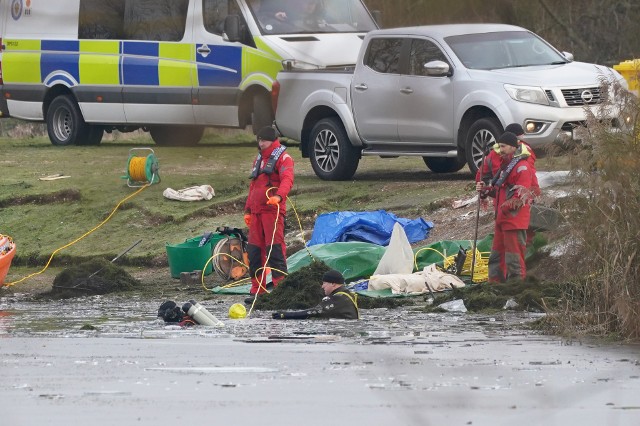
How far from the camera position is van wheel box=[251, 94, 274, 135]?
247cm

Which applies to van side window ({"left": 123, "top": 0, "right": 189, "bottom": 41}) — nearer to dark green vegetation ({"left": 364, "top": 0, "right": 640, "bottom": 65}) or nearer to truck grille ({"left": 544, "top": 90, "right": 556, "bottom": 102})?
dark green vegetation ({"left": 364, "top": 0, "right": 640, "bottom": 65})

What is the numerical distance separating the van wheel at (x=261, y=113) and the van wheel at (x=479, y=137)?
12.8 m

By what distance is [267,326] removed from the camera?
1095 centimetres

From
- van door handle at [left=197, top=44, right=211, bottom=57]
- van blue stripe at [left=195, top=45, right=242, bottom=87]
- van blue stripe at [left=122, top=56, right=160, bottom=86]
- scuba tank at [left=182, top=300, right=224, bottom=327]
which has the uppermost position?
van door handle at [left=197, top=44, right=211, bottom=57]

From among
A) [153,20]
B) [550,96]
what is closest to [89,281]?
[550,96]

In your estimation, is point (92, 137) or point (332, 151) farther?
point (332, 151)

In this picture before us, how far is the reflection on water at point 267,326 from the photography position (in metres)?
9.73

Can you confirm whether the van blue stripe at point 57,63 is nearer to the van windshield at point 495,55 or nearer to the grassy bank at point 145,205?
the grassy bank at point 145,205

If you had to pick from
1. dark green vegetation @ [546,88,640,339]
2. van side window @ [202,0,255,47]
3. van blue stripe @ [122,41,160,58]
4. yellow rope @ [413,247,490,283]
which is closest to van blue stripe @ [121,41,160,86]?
van blue stripe @ [122,41,160,58]

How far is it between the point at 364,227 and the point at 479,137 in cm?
183

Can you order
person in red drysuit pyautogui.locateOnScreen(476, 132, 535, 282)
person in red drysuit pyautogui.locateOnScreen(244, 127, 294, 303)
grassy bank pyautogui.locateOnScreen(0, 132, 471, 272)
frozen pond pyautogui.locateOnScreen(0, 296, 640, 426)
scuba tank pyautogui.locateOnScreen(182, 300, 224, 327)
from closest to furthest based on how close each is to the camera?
1. frozen pond pyautogui.locateOnScreen(0, 296, 640, 426)
2. scuba tank pyautogui.locateOnScreen(182, 300, 224, 327)
3. person in red drysuit pyautogui.locateOnScreen(476, 132, 535, 282)
4. person in red drysuit pyautogui.locateOnScreen(244, 127, 294, 303)
5. grassy bank pyautogui.locateOnScreen(0, 132, 471, 272)

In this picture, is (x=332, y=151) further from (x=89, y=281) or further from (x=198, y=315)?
(x=198, y=315)

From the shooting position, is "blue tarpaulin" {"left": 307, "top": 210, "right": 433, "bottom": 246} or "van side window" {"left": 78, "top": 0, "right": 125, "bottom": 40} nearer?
"van side window" {"left": 78, "top": 0, "right": 125, "bottom": 40}

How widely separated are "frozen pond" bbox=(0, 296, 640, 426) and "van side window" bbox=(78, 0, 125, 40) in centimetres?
132
